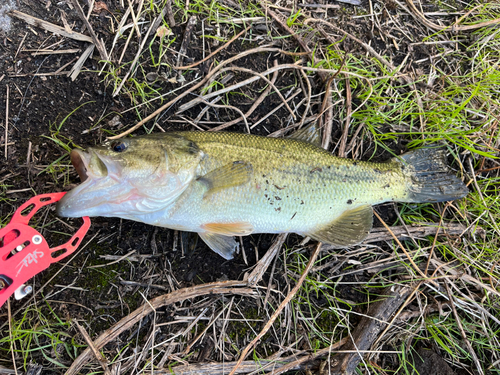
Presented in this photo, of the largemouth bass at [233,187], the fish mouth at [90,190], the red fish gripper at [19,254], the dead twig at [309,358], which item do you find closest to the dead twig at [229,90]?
the largemouth bass at [233,187]

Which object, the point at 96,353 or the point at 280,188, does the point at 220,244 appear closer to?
the point at 280,188

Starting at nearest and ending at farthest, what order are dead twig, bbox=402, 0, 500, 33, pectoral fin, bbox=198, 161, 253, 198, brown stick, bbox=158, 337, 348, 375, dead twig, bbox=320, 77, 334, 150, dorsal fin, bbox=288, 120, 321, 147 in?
pectoral fin, bbox=198, 161, 253, 198 < brown stick, bbox=158, 337, 348, 375 < dorsal fin, bbox=288, 120, 321, 147 < dead twig, bbox=320, 77, 334, 150 < dead twig, bbox=402, 0, 500, 33

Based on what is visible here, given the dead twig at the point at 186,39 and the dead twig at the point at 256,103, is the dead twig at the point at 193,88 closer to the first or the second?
the dead twig at the point at 256,103

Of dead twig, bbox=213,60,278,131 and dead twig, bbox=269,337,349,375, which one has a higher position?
dead twig, bbox=213,60,278,131

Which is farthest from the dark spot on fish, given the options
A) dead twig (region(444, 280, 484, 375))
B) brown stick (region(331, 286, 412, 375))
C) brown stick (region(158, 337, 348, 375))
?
dead twig (region(444, 280, 484, 375))

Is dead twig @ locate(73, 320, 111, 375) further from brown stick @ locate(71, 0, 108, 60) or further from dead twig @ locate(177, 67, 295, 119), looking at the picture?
brown stick @ locate(71, 0, 108, 60)

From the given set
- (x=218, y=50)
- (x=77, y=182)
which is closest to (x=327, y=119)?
(x=218, y=50)
